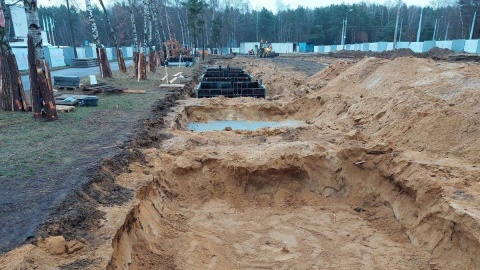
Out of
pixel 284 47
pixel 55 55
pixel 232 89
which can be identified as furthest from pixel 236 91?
pixel 284 47

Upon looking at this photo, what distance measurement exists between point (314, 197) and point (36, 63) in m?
7.31

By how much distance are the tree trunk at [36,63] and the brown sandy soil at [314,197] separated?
124 inches

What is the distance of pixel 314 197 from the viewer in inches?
257

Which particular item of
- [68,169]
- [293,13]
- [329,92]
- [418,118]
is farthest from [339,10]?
[68,169]

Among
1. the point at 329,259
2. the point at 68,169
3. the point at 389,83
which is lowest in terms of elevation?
the point at 329,259

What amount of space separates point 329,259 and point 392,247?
1.01m

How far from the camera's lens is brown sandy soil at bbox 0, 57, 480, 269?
14.1ft

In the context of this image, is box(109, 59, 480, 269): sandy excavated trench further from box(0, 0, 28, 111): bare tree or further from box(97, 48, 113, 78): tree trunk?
box(97, 48, 113, 78): tree trunk

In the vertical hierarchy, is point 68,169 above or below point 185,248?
above

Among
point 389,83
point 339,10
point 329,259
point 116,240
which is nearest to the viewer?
point 116,240

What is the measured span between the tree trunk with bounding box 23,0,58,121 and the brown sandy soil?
10.3ft

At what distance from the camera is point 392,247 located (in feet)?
16.3

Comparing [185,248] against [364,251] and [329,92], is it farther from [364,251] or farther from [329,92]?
[329,92]

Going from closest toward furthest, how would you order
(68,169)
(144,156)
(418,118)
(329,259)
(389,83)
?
1. (329,259)
2. (68,169)
3. (144,156)
4. (418,118)
5. (389,83)
